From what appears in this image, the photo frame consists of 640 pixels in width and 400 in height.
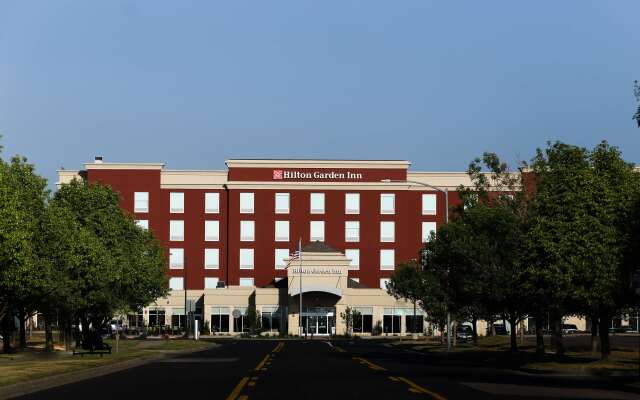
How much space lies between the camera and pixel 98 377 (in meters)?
33.8

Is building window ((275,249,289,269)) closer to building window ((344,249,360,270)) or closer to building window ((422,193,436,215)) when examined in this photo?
building window ((344,249,360,270))

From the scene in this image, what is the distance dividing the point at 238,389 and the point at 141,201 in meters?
108

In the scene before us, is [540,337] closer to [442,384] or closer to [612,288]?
[612,288]

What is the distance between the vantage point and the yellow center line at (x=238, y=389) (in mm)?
23438

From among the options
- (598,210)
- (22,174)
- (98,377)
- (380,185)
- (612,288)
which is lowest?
(98,377)

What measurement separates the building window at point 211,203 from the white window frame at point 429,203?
27.0 metres

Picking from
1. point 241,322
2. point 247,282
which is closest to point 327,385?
point 241,322

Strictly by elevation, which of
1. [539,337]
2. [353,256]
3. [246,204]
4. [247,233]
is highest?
[246,204]

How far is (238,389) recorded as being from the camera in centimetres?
2623

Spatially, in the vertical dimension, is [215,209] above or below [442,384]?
above

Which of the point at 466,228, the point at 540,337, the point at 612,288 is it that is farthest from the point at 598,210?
the point at 466,228

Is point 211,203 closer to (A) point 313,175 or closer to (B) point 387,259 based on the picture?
(A) point 313,175

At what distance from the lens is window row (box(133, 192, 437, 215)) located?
132 metres

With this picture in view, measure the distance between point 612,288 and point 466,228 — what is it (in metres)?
15.2
